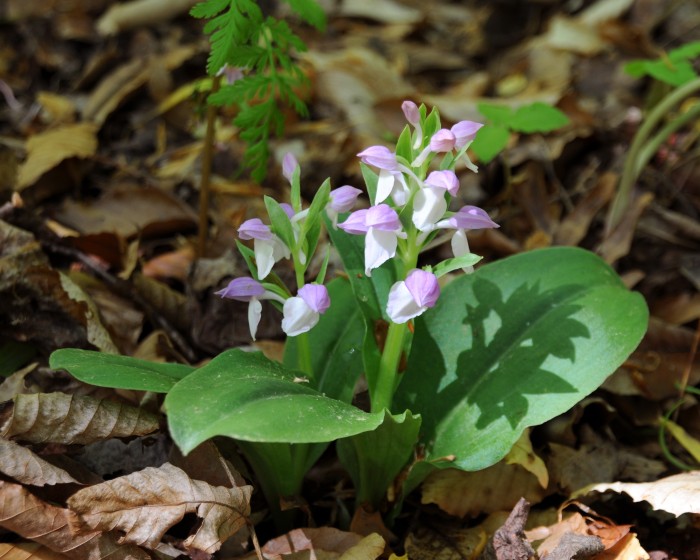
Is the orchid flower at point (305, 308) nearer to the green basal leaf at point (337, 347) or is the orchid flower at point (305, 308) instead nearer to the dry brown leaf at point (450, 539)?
the green basal leaf at point (337, 347)

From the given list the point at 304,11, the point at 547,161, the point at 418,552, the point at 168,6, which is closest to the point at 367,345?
the point at 418,552

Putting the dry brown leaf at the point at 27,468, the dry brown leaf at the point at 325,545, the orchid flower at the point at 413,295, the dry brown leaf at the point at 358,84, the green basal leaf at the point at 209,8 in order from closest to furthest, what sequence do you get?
1. the orchid flower at the point at 413,295
2. the dry brown leaf at the point at 27,468
3. the dry brown leaf at the point at 325,545
4. the green basal leaf at the point at 209,8
5. the dry brown leaf at the point at 358,84

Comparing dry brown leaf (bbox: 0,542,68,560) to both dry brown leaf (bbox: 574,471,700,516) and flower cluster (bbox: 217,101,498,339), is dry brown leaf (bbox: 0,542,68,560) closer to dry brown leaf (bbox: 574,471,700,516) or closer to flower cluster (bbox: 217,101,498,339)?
flower cluster (bbox: 217,101,498,339)

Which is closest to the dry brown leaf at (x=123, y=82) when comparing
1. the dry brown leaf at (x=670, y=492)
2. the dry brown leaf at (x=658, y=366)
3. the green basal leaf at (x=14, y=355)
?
the green basal leaf at (x=14, y=355)

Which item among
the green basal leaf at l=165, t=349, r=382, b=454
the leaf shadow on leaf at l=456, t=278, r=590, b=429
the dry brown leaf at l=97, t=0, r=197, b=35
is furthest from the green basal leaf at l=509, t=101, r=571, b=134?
the dry brown leaf at l=97, t=0, r=197, b=35

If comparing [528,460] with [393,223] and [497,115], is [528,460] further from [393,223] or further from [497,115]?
[497,115]

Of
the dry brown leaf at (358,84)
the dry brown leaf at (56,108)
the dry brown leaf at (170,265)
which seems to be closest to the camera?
the dry brown leaf at (170,265)

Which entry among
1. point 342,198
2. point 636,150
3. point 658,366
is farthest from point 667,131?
point 342,198

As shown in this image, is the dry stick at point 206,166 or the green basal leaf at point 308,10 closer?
the green basal leaf at point 308,10
